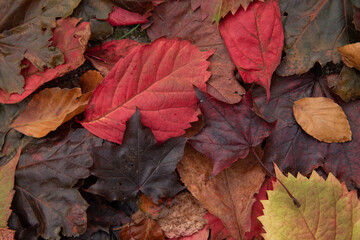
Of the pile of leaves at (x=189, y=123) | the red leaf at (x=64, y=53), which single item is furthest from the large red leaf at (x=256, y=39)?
the red leaf at (x=64, y=53)

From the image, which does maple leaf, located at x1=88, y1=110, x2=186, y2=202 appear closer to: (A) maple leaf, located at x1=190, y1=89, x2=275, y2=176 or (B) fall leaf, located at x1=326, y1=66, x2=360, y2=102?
(A) maple leaf, located at x1=190, y1=89, x2=275, y2=176

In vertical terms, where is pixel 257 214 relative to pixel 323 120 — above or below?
below

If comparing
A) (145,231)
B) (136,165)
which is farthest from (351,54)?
(145,231)

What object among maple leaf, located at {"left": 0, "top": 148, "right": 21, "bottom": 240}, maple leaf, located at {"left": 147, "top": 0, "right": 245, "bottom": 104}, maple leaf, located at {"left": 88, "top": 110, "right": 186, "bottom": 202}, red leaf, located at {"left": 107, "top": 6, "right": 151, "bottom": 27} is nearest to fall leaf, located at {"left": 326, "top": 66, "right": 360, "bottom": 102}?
maple leaf, located at {"left": 147, "top": 0, "right": 245, "bottom": 104}

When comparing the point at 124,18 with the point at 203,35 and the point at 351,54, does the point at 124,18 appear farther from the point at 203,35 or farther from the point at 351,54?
the point at 351,54

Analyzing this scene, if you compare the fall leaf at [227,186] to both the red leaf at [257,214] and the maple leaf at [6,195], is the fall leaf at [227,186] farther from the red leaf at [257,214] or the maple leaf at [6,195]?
the maple leaf at [6,195]

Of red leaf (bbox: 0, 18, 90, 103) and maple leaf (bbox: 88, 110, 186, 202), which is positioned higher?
red leaf (bbox: 0, 18, 90, 103)
